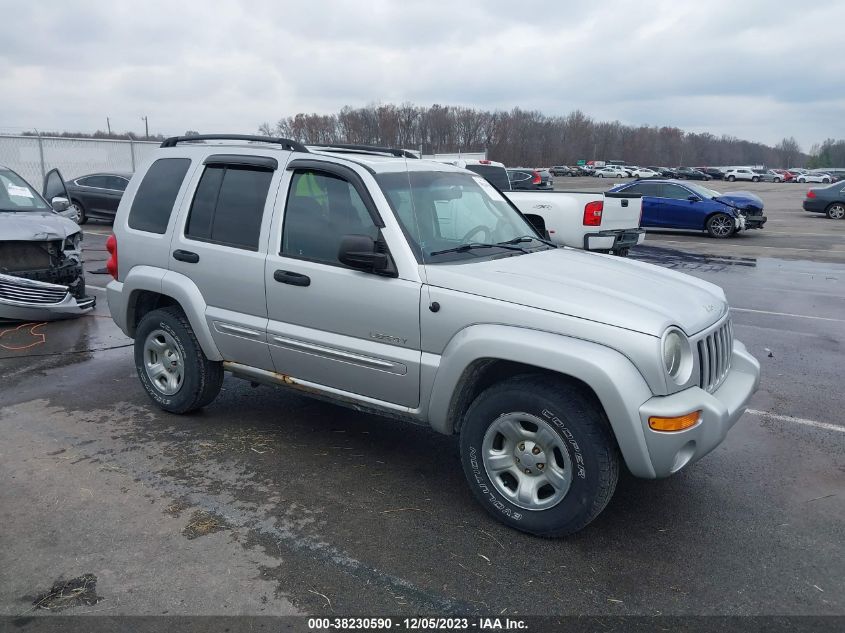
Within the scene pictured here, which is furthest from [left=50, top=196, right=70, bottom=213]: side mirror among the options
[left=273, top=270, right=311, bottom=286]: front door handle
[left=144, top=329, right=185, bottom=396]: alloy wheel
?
[left=273, top=270, right=311, bottom=286]: front door handle

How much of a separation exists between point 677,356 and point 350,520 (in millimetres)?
1951

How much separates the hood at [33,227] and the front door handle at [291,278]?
4927 mm

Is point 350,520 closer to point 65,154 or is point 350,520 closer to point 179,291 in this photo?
point 179,291

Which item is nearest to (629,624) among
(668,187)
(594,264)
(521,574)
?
(521,574)

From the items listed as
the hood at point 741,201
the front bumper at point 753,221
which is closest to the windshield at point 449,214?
the hood at point 741,201

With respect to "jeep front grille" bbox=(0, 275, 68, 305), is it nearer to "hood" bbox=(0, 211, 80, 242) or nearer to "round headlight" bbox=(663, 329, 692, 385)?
"hood" bbox=(0, 211, 80, 242)

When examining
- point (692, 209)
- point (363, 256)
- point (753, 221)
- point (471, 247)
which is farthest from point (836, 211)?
point (363, 256)

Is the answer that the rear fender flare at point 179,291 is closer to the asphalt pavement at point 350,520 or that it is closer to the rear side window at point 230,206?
the rear side window at point 230,206

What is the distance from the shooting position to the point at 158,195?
5.43 metres

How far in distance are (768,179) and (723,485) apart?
84.3m

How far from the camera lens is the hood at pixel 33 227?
7906 millimetres

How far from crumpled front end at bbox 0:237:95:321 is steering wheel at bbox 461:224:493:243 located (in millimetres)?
5842

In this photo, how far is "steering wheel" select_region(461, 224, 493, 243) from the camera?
4.55 m

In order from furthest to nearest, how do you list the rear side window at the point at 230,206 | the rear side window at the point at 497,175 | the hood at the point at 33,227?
the rear side window at the point at 497,175
the hood at the point at 33,227
the rear side window at the point at 230,206
